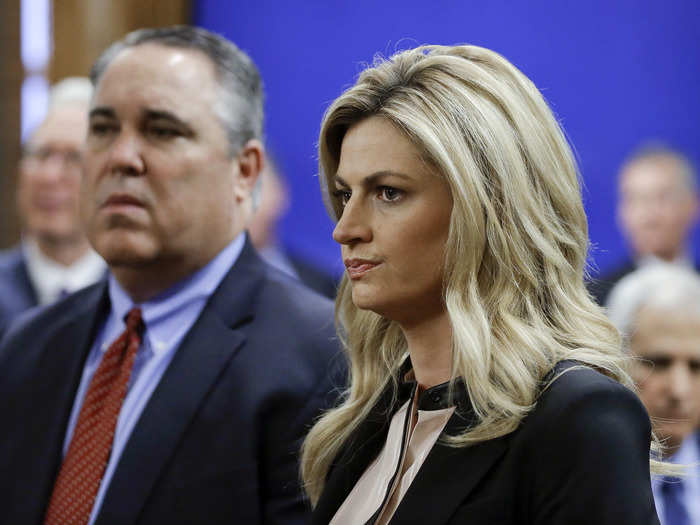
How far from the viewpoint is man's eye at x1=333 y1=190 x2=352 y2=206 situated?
70.1 inches

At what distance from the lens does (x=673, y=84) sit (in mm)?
3982

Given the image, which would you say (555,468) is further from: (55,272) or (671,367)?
(55,272)

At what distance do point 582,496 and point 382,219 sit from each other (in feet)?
1.68

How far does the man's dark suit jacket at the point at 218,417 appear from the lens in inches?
82.8

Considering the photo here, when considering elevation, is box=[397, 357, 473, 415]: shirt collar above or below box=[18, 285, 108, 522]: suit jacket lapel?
above

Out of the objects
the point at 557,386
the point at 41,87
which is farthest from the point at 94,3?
the point at 557,386

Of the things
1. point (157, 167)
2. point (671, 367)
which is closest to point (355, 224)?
point (157, 167)

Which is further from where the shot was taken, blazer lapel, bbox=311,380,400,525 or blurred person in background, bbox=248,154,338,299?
blurred person in background, bbox=248,154,338,299

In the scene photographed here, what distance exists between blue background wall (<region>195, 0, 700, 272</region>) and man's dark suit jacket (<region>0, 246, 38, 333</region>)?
3.77ft

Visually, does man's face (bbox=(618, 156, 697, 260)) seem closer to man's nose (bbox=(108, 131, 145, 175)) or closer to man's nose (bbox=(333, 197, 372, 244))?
man's nose (bbox=(108, 131, 145, 175))

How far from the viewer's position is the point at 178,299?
2.40 m

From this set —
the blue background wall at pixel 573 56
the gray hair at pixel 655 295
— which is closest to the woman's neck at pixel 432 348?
the gray hair at pixel 655 295

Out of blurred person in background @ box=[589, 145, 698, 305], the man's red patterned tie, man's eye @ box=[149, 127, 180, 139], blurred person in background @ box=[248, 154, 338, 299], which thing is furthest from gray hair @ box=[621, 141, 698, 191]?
the man's red patterned tie

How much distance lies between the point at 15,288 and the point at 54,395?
4.51 feet
